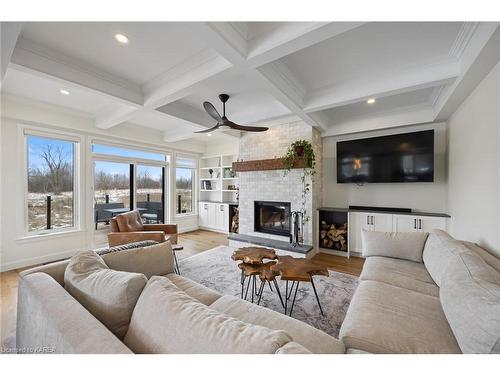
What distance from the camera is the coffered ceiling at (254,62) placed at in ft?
5.08

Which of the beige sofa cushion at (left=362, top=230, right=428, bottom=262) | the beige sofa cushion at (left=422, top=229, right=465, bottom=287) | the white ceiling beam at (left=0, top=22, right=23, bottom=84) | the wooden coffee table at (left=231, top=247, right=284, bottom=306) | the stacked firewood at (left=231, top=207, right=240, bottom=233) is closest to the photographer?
the white ceiling beam at (left=0, top=22, right=23, bottom=84)

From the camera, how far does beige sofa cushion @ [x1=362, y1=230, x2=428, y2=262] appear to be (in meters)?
2.07

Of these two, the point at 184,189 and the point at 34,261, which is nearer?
the point at 34,261

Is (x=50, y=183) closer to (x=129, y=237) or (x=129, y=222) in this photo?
(x=129, y=222)

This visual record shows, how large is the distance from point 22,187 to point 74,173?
69 cm

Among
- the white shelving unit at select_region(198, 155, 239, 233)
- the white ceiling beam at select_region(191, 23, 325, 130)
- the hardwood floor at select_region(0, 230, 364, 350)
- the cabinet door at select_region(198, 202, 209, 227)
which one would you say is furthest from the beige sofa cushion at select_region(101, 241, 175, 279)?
the cabinet door at select_region(198, 202, 209, 227)

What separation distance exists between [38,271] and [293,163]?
3321 millimetres

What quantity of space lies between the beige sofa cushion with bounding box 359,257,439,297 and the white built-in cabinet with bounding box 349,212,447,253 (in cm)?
143

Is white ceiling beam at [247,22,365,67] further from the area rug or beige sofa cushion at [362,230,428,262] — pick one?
the area rug

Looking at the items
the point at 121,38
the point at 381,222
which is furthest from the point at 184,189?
the point at 381,222

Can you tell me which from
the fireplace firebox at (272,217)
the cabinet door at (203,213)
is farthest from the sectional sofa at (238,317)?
the cabinet door at (203,213)

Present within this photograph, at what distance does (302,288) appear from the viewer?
8.01 feet

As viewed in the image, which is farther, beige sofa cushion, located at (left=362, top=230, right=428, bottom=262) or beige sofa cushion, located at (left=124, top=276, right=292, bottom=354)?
beige sofa cushion, located at (left=362, top=230, right=428, bottom=262)
